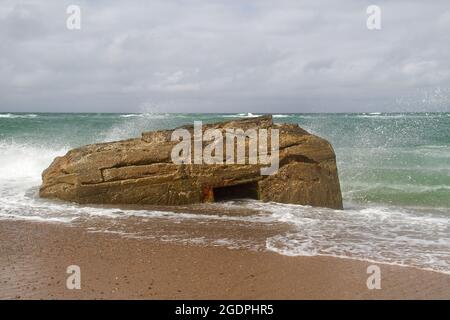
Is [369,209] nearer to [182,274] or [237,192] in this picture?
[237,192]

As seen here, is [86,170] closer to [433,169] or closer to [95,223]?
[95,223]

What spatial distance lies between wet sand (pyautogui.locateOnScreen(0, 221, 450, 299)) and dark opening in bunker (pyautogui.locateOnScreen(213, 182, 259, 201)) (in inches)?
133

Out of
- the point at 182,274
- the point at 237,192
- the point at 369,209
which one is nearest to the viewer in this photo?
the point at 182,274

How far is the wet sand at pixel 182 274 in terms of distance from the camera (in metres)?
4.63

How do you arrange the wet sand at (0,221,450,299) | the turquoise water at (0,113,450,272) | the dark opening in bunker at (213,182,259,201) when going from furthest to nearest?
the dark opening in bunker at (213,182,259,201), the turquoise water at (0,113,450,272), the wet sand at (0,221,450,299)

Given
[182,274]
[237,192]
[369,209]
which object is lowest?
[369,209]

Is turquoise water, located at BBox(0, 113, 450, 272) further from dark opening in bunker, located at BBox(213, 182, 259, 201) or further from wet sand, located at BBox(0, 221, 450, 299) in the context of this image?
wet sand, located at BBox(0, 221, 450, 299)

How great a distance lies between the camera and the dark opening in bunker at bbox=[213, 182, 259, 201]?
9562mm

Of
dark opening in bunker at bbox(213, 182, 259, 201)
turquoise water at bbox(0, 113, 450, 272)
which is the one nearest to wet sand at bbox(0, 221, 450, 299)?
turquoise water at bbox(0, 113, 450, 272)

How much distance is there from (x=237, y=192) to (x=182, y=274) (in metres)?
4.76

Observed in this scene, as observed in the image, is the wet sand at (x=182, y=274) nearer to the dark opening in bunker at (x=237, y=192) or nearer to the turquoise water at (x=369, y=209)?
the turquoise water at (x=369, y=209)

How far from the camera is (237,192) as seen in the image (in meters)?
9.82

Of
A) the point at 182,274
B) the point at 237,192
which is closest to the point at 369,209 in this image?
the point at 237,192

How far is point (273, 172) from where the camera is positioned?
928 centimetres
